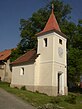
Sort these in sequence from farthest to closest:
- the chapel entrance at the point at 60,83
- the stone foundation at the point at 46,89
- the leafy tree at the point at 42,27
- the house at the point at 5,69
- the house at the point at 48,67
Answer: the house at the point at 5,69 → the leafy tree at the point at 42,27 → the chapel entrance at the point at 60,83 → the house at the point at 48,67 → the stone foundation at the point at 46,89

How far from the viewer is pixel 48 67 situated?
1097 inches

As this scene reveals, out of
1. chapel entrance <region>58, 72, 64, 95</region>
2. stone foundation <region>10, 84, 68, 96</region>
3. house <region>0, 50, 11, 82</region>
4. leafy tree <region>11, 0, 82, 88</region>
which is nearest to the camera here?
stone foundation <region>10, 84, 68, 96</region>

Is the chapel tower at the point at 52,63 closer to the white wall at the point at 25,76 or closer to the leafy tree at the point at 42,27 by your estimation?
the white wall at the point at 25,76

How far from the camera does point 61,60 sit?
96.8 ft

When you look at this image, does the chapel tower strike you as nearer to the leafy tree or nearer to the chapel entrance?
the chapel entrance

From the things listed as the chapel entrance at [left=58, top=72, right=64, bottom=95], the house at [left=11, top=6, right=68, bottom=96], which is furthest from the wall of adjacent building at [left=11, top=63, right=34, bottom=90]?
the chapel entrance at [left=58, top=72, right=64, bottom=95]

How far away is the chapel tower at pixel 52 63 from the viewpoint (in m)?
27.3

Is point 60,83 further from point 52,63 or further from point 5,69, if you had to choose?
point 5,69

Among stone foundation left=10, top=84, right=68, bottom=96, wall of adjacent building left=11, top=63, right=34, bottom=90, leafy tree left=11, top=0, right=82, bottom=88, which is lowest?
stone foundation left=10, top=84, right=68, bottom=96

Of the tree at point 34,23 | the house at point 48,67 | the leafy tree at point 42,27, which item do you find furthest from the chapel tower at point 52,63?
the tree at point 34,23

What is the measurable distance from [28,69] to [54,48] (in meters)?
4.90

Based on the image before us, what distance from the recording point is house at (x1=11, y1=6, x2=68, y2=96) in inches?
1080

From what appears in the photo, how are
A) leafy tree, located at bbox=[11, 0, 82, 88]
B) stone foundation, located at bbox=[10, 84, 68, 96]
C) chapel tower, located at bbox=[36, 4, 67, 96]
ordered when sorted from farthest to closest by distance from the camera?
→ leafy tree, located at bbox=[11, 0, 82, 88] → chapel tower, located at bbox=[36, 4, 67, 96] → stone foundation, located at bbox=[10, 84, 68, 96]

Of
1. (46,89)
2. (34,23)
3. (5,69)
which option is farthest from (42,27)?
(46,89)
